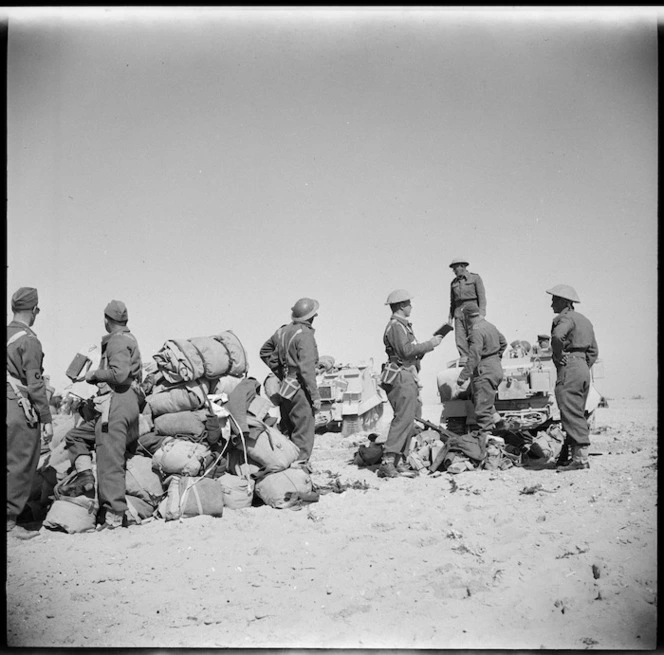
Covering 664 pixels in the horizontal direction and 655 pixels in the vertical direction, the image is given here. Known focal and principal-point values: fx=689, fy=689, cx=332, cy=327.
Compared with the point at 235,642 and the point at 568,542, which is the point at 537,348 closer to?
the point at 568,542

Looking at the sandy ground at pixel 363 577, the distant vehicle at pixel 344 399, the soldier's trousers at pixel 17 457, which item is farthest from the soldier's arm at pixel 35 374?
the distant vehicle at pixel 344 399

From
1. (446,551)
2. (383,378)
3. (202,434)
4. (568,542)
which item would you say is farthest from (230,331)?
(568,542)

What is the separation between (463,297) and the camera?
10312 mm

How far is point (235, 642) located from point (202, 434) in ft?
8.93

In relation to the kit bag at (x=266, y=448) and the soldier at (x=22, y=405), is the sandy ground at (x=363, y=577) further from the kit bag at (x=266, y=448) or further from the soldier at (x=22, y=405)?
the kit bag at (x=266, y=448)

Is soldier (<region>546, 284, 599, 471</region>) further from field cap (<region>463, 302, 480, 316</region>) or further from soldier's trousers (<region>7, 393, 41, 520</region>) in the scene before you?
soldier's trousers (<region>7, 393, 41, 520</region>)

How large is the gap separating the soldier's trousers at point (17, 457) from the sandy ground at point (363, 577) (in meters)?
0.36

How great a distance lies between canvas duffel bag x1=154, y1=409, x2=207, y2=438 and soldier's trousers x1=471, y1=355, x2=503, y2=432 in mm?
3822

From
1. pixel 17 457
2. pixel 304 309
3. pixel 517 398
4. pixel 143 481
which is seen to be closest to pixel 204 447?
pixel 143 481

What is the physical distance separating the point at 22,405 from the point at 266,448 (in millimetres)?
2429

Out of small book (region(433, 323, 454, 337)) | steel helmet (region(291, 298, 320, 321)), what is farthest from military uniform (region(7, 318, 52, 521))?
small book (region(433, 323, 454, 337))

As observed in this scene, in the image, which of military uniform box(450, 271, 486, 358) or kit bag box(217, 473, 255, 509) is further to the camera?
military uniform box(450, 271, 486, 358)

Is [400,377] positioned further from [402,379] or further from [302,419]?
[302,419]

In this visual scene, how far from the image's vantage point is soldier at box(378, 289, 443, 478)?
8.60 m
